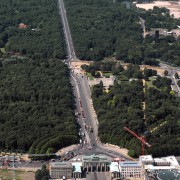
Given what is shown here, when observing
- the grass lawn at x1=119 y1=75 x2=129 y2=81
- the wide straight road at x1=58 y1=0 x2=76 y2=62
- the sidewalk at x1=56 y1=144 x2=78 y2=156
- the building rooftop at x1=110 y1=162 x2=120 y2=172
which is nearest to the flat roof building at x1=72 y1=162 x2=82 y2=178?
the building rooftop at x1=110 y1=162 x2=120 y2=172

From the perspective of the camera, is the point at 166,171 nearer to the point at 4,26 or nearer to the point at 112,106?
the point at 112,106

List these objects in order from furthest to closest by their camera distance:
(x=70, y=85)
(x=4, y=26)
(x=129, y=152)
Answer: (x=4, y=26) → (x=70, y=85) → (x=129, y=152)

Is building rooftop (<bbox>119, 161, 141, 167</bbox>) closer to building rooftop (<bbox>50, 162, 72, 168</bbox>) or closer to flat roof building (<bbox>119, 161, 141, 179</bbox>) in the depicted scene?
flat roof building (<bbox>119, 161, 141, 179</bbox>)

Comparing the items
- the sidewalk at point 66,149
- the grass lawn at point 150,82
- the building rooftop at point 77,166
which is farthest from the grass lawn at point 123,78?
the building rooftop at point 77,166

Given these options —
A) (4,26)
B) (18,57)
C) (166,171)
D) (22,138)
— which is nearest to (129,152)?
(166,171)

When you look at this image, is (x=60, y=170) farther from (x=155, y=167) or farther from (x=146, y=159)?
(x=155, y=167)

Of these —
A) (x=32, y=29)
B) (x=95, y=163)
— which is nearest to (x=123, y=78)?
(x=95, y=163)

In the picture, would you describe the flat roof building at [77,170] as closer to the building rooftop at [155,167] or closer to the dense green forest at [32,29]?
the building rooftop at [155,167]
